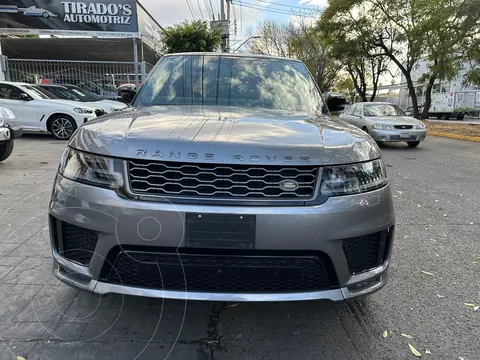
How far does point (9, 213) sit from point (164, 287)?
346 cm

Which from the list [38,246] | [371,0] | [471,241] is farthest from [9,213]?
[371,0]

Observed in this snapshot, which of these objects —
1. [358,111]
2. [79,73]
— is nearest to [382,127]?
[358,111]

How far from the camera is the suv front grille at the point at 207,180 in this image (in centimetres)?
184

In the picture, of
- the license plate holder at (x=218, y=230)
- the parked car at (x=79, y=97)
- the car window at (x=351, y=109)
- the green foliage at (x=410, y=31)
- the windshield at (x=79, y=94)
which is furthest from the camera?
the green foliage at (x=410, y=31)

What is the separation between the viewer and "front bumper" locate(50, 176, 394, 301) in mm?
1792

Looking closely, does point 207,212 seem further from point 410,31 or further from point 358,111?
point 410,31

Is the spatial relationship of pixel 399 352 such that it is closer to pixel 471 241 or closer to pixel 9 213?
pixel 471 241

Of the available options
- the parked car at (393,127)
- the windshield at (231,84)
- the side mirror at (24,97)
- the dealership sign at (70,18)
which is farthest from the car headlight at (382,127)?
the dealership sign at (70,18)

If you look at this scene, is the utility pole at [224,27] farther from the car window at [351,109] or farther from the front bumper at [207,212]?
the front bumper at [207,212]

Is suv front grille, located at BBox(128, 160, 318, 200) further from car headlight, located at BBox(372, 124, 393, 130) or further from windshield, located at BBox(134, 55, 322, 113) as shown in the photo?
car headlight, located at BBox(372, 124, 393, 130)

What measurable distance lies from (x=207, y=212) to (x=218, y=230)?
102 mm

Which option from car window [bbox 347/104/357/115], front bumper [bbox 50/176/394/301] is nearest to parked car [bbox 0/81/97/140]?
car window [bbox 347/104/357/115]

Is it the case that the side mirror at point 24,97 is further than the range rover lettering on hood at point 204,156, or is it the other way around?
the side mirror at point 24,97

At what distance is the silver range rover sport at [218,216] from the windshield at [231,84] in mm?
1145
